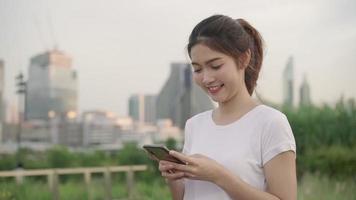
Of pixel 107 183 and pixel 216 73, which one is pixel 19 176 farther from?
pixel 216 73

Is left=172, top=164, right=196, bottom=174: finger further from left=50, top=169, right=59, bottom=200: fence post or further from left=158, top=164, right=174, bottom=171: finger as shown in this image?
left=50, top=169, right=59, bottom=200: fence post

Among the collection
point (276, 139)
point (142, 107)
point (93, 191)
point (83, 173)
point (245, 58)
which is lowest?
point (93, 191)

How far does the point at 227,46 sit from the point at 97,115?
2.72 metres

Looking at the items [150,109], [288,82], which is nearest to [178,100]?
[150,109]

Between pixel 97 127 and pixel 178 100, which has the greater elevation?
pixel 178 100

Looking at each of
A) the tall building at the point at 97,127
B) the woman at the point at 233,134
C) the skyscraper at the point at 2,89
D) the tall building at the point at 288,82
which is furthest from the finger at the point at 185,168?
→ the tall building at the point at 288,82

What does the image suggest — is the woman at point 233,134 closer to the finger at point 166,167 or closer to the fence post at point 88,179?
the finger at point 166,167

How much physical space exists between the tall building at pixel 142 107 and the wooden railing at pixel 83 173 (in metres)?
0.33

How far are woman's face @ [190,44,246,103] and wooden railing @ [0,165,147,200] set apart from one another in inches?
106

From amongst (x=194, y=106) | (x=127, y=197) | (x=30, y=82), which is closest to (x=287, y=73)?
(x=194, y=106)

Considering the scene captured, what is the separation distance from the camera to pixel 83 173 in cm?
373

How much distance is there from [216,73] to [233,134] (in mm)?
102

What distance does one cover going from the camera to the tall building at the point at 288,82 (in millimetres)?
4088

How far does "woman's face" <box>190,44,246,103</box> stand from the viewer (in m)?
1.00
